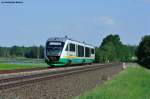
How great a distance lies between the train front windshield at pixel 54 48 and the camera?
55.5 metres

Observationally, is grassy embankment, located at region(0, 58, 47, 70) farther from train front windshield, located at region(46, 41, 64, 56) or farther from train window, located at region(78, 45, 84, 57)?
train window, located at region(78, 45, 84, 57)

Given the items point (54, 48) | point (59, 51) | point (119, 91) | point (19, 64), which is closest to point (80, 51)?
point (54, 48)

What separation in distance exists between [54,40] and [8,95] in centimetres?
3603

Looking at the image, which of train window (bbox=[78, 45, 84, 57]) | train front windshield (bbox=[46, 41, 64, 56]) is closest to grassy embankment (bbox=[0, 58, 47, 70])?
train front windshield (bbox=[46, 41, 64, 56])

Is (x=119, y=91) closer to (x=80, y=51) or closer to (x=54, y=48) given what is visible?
(x=54, y=48)

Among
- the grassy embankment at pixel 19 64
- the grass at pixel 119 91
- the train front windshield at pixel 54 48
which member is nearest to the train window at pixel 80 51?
the grassy embankment at pixel 19 64

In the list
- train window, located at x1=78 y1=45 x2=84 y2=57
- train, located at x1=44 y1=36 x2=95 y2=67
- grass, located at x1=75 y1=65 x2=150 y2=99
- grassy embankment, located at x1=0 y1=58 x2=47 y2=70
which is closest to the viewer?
grass, located at x1=75 y1=65 x2=150 y2=99

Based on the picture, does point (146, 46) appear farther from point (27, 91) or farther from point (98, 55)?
point (27, 91)

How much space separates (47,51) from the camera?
5578 centimetres

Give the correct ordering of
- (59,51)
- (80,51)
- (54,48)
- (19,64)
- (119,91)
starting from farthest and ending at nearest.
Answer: (19,64), (80,51), (54,48), (59,51), (119,91)

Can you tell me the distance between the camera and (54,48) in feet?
184

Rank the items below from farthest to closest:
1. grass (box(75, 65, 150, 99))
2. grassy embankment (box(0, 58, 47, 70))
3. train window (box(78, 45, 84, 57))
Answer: grassy embankment (box(0, 58, 47, 70)) < train window (box(78, 45, 84, 57)) < grass (box(75, 65, 150, 99))

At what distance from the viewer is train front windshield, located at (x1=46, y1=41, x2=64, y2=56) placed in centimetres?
5553

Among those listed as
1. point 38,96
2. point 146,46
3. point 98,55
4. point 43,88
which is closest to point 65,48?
point 43,88
